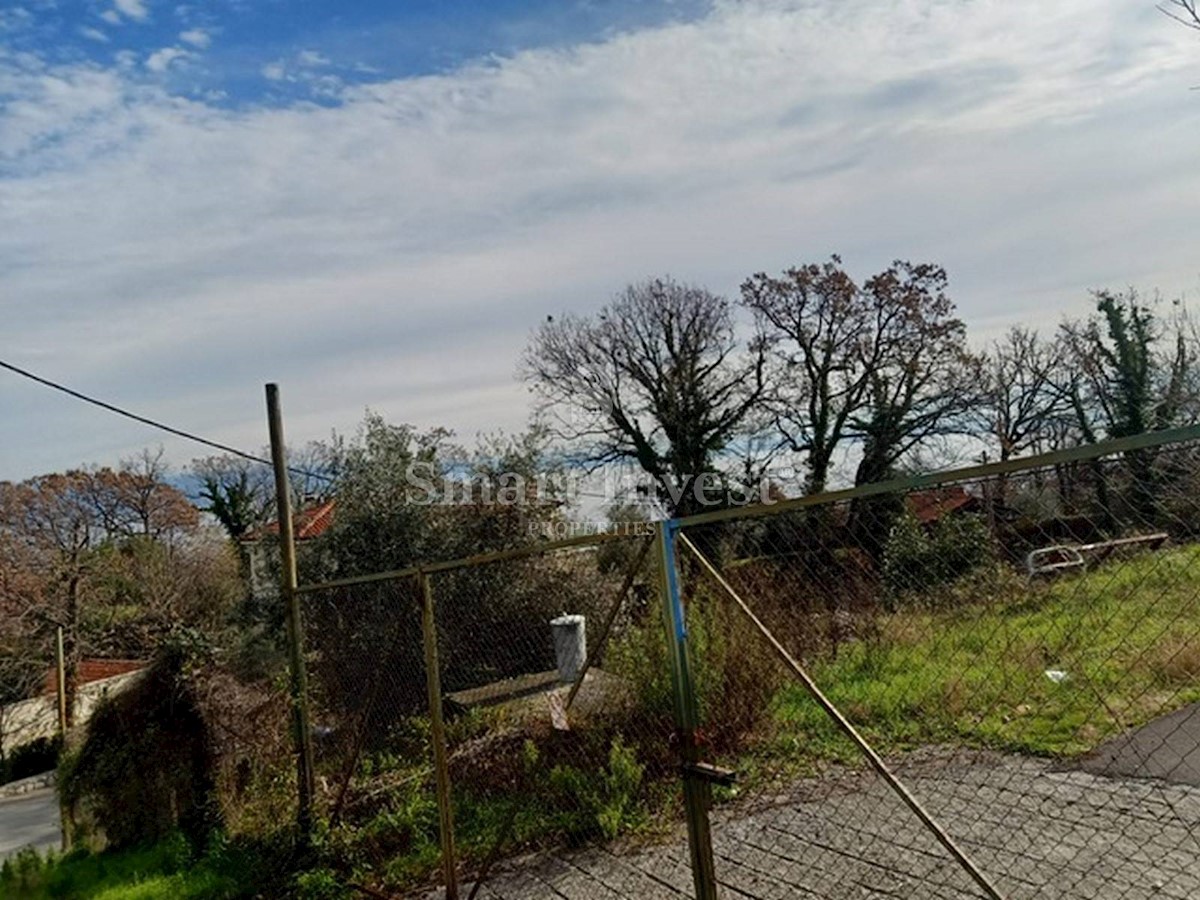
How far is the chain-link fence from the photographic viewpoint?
2650 millimetres

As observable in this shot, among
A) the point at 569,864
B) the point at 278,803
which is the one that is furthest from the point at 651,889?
the point at 278,803

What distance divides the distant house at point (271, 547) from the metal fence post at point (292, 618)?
4.66m

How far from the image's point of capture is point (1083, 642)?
130 inches

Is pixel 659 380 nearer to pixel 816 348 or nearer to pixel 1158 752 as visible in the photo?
pixel 816 348

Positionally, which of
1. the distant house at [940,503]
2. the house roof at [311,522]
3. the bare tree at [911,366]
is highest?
the bare tree at [911,366]

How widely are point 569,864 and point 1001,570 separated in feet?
10.4

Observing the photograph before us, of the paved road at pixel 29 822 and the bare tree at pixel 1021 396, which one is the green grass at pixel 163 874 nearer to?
the paved road at pixel 29 822

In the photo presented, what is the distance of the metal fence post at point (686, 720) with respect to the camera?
112 inches

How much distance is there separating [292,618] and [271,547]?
6166 millimetres

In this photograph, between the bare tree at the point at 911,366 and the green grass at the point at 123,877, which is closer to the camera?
the green grass at the point at 123,877

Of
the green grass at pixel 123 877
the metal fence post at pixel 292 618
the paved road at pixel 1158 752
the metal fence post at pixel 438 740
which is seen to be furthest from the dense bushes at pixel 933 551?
the green grass at pixel 123 877

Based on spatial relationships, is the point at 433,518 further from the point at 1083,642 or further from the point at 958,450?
the point at 958,450

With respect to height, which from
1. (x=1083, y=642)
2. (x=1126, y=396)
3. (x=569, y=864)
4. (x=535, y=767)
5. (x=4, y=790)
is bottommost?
(x=4, y=790)

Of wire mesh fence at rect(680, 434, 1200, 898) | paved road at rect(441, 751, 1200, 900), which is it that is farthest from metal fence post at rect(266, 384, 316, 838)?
wire mesh fence at rect(680, 434, 1200, 898)
